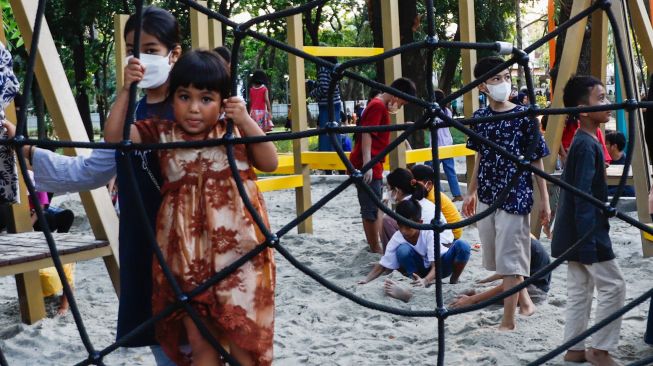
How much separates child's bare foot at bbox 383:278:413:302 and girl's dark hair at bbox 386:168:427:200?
474mm

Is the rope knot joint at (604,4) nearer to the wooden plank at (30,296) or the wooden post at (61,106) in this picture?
the wooden post at (61,106)

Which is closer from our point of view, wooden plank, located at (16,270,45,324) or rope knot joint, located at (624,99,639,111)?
rope knot joint, located at (624,99,639,111)

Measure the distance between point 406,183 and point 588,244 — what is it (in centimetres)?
153

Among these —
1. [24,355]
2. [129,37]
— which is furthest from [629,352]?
[24,355]

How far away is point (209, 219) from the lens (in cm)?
175

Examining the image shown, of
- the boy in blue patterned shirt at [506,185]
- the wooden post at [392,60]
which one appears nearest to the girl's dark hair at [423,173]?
the wooden post at [392,60]

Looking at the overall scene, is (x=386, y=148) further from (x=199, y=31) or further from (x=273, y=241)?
(x=199, y=31)

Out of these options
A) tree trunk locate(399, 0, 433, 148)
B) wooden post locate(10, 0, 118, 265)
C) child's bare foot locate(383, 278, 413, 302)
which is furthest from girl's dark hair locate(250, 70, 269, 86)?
wooden post locate(10, 0, 118, 265)

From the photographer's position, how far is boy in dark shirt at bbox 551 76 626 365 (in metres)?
2.73

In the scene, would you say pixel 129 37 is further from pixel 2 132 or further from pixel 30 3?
pixel 30 3

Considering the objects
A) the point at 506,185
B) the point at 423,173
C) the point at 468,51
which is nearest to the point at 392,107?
the point at 423,173

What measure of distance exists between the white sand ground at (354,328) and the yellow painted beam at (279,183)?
0.83 meters

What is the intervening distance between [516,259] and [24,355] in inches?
76.5

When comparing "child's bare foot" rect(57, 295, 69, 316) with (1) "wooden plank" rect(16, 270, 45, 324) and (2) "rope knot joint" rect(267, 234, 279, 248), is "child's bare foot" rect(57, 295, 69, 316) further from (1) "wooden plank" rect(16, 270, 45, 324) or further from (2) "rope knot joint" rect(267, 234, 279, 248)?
(2) "rope knot joint" rect(267, 234, 279, 248)
